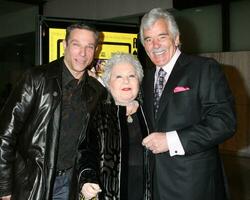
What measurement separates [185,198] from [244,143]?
584cm

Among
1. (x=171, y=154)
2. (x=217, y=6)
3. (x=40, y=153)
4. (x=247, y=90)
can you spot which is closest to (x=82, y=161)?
(x=40, y=153)

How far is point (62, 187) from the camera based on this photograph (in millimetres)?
2268

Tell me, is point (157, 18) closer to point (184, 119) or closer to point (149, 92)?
point (149, 92)

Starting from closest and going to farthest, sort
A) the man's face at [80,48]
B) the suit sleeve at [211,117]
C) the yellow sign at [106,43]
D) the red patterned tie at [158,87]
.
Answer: the suit sleeve at [211,117] < the red patterned tie at [158,87] < the man's face at [80,48] < the yellow sign at [106,43]

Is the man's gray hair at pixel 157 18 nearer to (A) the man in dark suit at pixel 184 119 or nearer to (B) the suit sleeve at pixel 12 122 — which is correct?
(A) the man in dark suit at pixel 184 119

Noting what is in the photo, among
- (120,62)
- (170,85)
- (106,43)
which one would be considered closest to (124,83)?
(120,62)

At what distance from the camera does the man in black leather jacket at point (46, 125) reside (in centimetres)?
209

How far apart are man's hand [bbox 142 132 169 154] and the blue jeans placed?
0.70 m

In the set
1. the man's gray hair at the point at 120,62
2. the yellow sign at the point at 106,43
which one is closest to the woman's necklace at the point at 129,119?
the man's gray hair at the point at 120,62

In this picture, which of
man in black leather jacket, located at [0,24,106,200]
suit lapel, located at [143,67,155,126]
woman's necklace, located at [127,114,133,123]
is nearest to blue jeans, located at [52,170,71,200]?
man in black leather jacket, located at [0,24,106,200]

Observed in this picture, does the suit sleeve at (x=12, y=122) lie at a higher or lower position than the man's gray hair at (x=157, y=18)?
lower

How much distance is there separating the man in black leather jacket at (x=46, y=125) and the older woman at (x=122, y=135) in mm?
156

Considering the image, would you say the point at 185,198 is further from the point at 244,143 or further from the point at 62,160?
the point at 244,143

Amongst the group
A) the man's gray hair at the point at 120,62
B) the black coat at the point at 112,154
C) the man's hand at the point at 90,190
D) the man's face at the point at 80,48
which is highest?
the man's face at the point at 80,48
